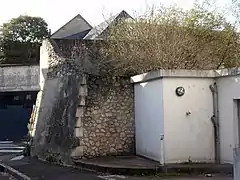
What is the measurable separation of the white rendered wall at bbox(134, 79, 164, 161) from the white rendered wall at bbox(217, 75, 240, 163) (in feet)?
5.44

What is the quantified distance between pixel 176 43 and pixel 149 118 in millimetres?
3098

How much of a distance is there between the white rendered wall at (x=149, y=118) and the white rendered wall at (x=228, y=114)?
1.66m

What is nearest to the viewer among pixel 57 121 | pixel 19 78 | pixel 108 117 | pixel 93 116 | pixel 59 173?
pixel 59 173

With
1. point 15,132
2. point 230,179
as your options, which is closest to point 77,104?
point 230,179

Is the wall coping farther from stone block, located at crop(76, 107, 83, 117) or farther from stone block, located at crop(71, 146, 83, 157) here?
stone block, located at crop(71, 146, 83, 157)

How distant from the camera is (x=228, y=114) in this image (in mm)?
11781

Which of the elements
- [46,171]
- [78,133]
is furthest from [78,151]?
[46,171]

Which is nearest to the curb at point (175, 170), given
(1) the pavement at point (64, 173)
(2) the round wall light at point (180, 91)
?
(1) the pavement at point (64, 173)

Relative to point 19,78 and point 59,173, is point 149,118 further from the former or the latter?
point 19,78

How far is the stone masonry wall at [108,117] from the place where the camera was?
46.1 feet

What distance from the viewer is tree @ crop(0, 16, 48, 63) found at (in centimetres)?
4738

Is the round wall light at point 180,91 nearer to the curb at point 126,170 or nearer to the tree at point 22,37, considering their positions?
the curb at point 126,170

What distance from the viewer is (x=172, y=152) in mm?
11984

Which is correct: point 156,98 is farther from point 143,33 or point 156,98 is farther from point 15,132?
point 15,132
